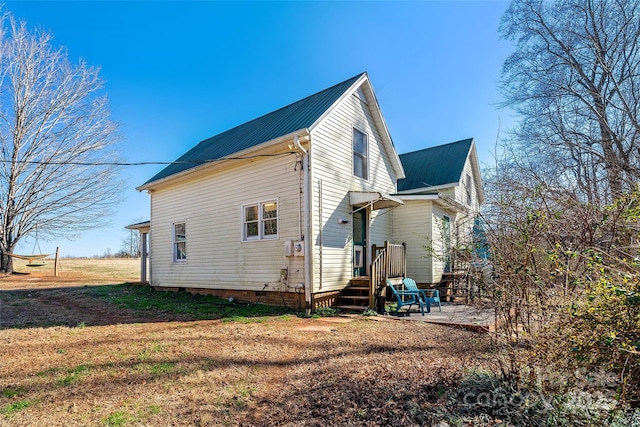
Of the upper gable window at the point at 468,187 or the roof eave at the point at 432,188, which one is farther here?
the upper gable window at the point at 468,187

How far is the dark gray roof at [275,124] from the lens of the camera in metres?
9.81

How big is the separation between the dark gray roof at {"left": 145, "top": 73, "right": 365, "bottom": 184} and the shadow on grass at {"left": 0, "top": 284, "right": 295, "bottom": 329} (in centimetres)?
426

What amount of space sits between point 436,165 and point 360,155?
714 centimetres

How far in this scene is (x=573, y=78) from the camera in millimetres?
13156

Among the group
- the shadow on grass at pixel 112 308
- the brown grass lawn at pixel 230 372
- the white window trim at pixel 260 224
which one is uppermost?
the white window trim at pixel 260 224

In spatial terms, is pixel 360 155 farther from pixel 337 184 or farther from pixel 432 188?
pixel 432 188

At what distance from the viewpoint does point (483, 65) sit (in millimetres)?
11227

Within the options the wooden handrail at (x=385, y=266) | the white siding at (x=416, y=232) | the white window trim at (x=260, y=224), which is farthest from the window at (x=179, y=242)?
the white siding at (x=416, y=232)

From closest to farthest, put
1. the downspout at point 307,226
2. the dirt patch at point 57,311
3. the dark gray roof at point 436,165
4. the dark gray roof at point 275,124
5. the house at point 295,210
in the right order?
the dirt patch at point 57,311, the downspout at point 307,226, the house at point 295,210, the dark gray roof at point 275,124, the dark gray roof at point 436,165

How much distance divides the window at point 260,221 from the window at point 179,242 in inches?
133

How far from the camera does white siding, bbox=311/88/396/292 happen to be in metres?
8.97

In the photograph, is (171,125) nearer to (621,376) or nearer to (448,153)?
(448,153)

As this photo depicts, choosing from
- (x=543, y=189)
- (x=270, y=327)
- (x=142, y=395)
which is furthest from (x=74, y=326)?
(x=543, y=189)

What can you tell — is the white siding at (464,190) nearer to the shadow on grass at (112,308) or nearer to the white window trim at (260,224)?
the white window trim at (260,224)
